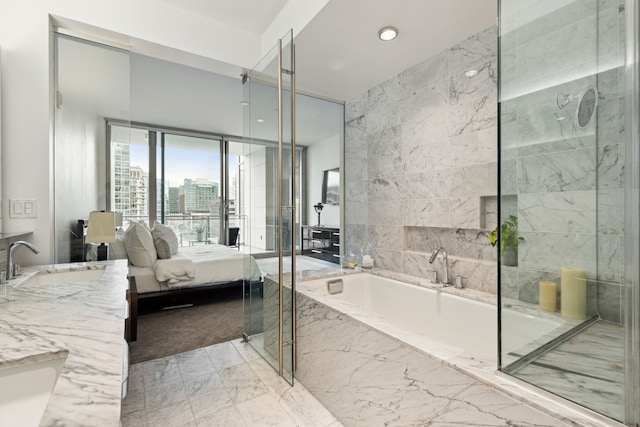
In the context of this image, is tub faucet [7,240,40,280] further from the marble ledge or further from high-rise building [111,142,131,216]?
the marble ledge

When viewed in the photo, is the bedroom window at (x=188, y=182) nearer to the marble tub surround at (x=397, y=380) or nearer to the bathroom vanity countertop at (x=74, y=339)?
the marble tub surround at (x=397, y=380)

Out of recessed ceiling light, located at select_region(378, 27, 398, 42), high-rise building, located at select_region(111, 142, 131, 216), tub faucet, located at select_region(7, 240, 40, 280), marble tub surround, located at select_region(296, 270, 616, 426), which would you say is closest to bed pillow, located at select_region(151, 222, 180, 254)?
high-rise building, located at select_region(111, 142, 131, 216)

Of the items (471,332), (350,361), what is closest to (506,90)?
(350,361)

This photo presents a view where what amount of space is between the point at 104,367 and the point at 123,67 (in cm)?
244

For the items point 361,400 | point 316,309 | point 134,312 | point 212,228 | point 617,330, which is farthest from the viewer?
point 212,228

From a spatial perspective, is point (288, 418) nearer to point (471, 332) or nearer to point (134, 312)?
point (471, 332)

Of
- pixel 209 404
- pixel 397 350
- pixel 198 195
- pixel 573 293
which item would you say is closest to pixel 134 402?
pixel 209 404

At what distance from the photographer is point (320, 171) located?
6125 millimetres

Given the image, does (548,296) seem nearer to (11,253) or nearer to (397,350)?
(397,350)

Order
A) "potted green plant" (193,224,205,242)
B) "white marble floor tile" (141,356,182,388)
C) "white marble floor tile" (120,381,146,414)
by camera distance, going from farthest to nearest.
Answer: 1. "potted green plant" (193,224,205,242)
2. "white marble floor tile" (141,356,182,388)
3. "white marble floor tile" (120,381,146,414)

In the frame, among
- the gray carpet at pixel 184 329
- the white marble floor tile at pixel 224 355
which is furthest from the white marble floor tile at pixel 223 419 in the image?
the gray carpet at pixel 184 329

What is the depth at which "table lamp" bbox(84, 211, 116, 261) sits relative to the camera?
2002mm

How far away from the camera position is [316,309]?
179cm

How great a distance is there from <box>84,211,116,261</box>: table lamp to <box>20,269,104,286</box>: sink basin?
27 centimetres
